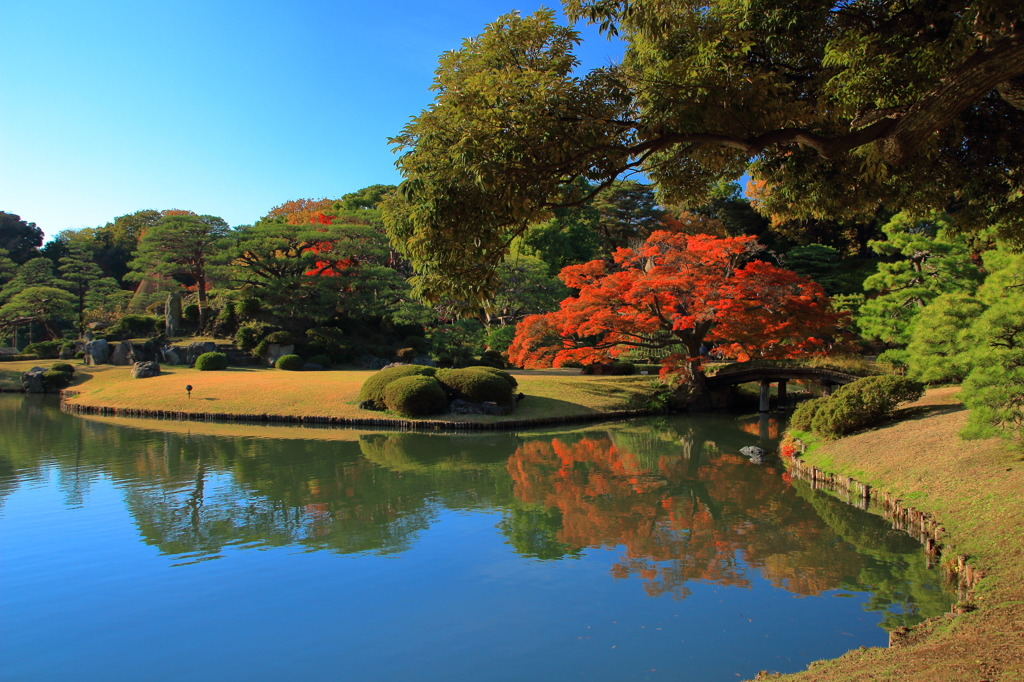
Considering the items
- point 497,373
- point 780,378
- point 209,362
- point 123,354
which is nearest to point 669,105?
point 497,373

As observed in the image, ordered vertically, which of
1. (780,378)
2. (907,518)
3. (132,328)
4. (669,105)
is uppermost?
(669,105)

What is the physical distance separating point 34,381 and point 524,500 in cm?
3013

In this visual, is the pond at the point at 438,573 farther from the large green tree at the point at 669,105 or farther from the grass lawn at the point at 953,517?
the large green tree at the point at 669,105

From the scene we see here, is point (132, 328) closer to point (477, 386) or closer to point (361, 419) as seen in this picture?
point (361, 419)

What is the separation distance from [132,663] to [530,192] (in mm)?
5571

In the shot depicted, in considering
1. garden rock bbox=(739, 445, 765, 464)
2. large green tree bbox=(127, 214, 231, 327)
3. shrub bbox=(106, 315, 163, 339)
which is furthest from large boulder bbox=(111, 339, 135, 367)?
garden rock bbox=(739, 445, 765, 464)

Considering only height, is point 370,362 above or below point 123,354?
below

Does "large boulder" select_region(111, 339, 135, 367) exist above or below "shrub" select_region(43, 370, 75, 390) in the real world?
above

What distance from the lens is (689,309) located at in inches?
892

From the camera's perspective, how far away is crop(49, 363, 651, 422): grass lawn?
21.9 m

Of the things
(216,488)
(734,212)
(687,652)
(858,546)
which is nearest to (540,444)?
(216,488)

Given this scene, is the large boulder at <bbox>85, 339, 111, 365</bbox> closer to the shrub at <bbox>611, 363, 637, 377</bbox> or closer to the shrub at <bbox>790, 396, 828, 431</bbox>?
the shrub at <bbox>611, 363, 637, 377</bbox>

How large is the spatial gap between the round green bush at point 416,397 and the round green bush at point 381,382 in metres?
0.45

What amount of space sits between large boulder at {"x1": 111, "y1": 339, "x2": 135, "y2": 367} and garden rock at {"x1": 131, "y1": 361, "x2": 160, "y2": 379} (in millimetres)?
4194
